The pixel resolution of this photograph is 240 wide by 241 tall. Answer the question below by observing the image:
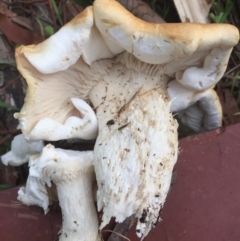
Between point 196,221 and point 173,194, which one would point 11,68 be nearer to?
point 173,194

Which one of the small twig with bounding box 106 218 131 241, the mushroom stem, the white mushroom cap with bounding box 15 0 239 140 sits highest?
the white mushroom cap with bounding box 15 0 239 140

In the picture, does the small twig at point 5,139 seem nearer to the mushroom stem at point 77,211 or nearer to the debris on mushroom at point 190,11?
the mushroom stem at point 77,211

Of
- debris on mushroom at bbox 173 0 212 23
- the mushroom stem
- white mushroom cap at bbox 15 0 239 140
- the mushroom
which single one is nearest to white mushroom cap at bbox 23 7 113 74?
white mushroom cap at bbox 15 0 239 140

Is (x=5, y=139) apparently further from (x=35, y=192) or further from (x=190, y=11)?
(x=190, y=11)

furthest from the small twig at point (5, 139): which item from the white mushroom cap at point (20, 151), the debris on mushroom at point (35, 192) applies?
the debris on mushroom at point (35, 192)

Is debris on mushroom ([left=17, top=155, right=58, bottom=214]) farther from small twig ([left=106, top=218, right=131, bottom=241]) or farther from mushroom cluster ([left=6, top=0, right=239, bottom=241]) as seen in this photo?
small twig ([left=106, top=218, right=131, bottom=241])

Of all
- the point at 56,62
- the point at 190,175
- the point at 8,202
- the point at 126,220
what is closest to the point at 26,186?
the point at 8,202

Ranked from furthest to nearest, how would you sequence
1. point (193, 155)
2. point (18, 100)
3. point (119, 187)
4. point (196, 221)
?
point (18, 100) < point (193, 155) < point (196, 221) < point (119, 187)
